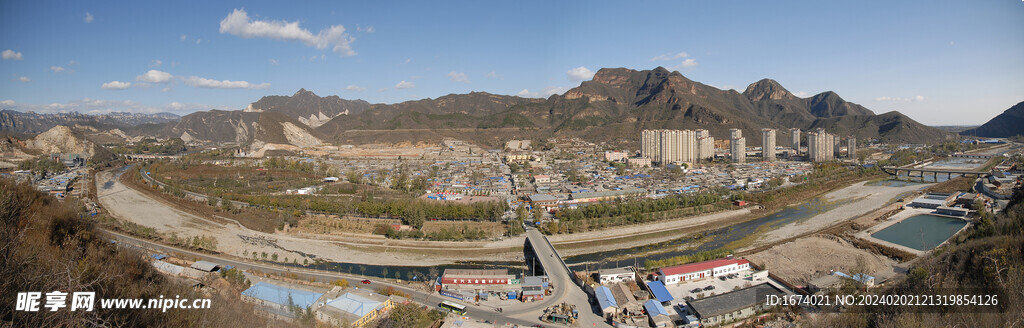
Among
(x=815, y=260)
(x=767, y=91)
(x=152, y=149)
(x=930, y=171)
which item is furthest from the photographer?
(x=767, y=91)

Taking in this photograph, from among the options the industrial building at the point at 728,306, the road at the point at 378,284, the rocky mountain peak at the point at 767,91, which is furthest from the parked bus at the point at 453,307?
the rocky mountain peak at the point at 767,91

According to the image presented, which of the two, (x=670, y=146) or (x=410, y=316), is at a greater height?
(x=670, y=146)

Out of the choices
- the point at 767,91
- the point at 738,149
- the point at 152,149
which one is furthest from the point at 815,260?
the point at 767,91

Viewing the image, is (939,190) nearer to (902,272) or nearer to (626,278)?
(902,272)

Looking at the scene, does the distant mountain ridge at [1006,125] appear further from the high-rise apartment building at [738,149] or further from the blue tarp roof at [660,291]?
the blue tarp roof at [660,291]

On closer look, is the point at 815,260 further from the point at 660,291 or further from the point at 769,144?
the point at 769,144

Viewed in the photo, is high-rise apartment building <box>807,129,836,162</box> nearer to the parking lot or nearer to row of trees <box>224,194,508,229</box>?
row of trees <box>224,194,508,229</box>

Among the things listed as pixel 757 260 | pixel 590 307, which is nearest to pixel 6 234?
pixel 590 307
